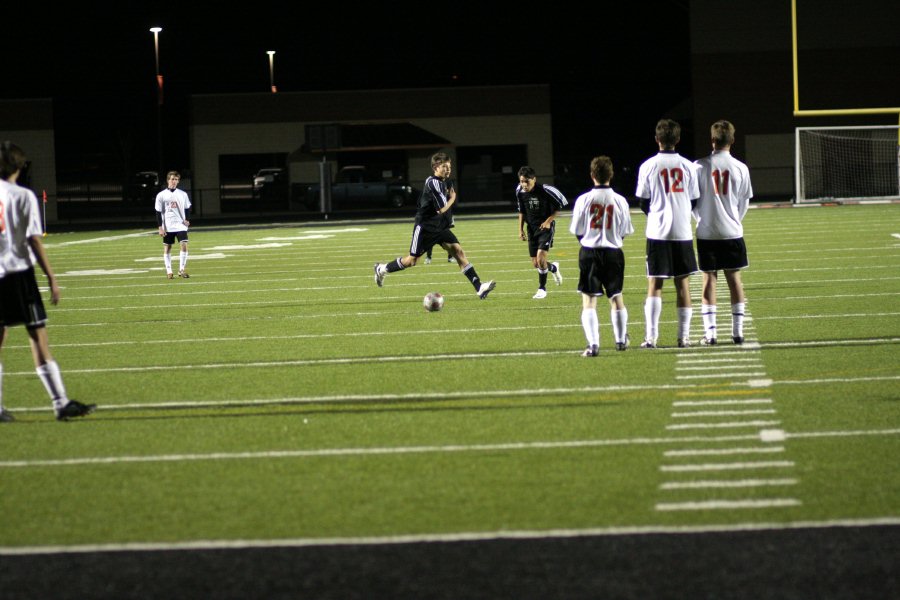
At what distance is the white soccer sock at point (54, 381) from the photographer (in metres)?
7.91

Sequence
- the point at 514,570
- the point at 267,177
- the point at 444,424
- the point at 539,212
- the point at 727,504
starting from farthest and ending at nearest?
the point at 267,177 → the point at 539,212 → the point at 444,424 → the point at 727,504 → the point at 514,570

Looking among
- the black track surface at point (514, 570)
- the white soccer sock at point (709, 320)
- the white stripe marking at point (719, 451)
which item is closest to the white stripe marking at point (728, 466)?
the white stripe marking at point (719, 451)

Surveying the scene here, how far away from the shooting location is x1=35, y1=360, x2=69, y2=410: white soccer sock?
7.91 meters

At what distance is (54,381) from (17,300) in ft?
1.86

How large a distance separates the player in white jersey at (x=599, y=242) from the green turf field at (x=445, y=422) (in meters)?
0.45

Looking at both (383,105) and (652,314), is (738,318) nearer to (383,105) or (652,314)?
(652,314)

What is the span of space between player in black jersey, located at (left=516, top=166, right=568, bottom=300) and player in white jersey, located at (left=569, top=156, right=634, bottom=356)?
15.6 feet

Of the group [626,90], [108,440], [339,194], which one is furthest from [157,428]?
[626,90]

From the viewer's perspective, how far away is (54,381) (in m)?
7.94

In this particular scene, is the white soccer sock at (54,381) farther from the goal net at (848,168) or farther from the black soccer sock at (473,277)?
the goal net at (848,168)

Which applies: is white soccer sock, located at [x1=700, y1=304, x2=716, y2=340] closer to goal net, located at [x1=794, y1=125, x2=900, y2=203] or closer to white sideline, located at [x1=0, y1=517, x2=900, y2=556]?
white sideline, located at [x1=0, y1=517, x2=900, y2=556]

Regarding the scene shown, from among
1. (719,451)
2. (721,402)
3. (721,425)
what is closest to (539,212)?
(721,402)

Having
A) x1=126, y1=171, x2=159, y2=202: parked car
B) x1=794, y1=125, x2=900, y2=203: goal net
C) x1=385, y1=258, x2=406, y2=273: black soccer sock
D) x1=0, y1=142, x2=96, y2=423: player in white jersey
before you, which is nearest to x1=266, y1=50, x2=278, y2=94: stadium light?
x1=126, y1=171, x2=159, y2=202: parked car

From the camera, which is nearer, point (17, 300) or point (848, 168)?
point (17, 300)
